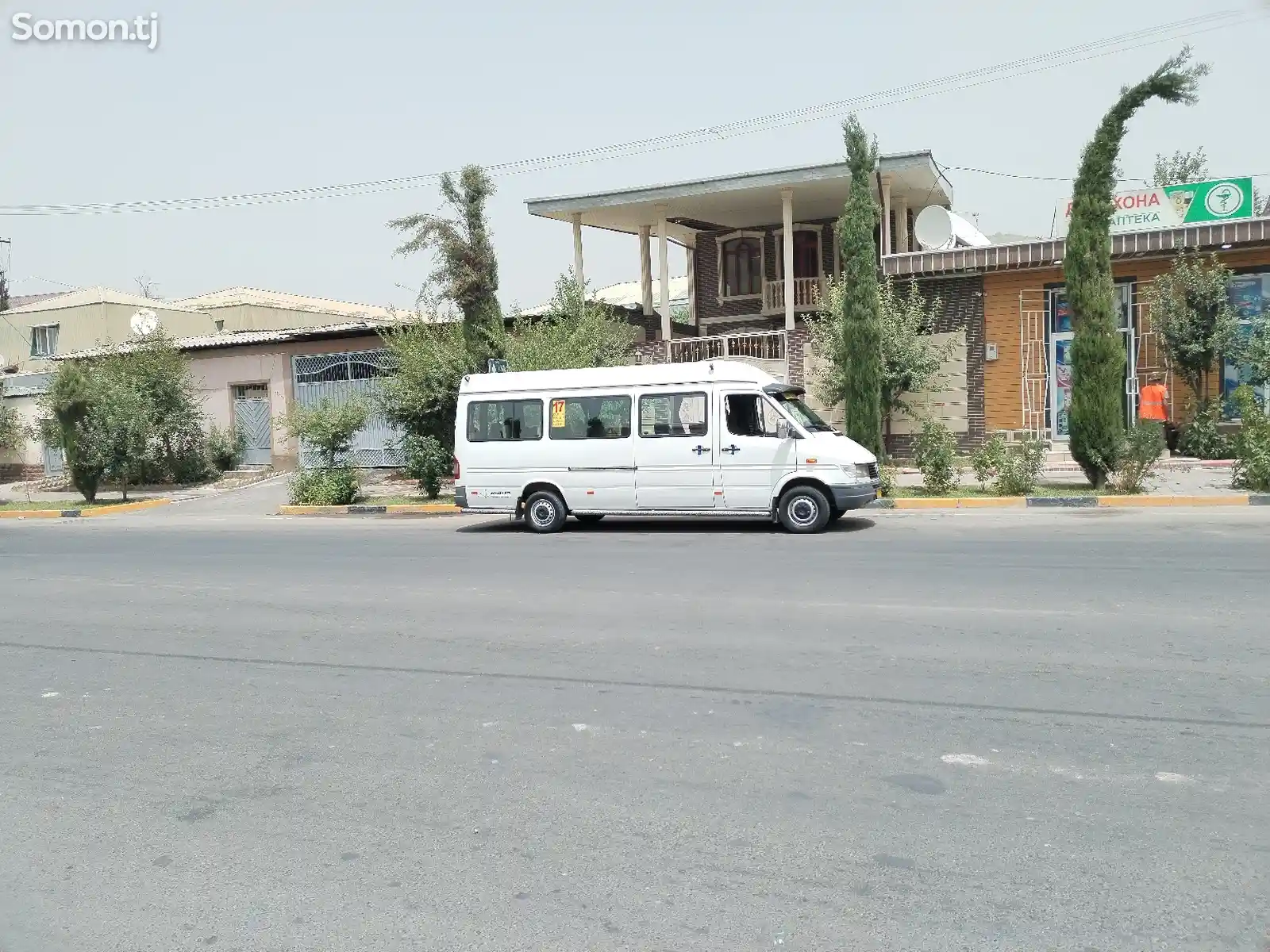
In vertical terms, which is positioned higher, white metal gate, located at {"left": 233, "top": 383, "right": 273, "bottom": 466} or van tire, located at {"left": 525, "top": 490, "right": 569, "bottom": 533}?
white metal gate, located at {"left": 233, "top": 383, "right": 273, "bottom": 466}

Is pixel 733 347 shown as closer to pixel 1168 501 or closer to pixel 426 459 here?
pixel 426 459

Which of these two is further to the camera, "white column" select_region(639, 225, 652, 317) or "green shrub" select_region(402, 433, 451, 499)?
"white column" select_region(639, 225, 652, 317)

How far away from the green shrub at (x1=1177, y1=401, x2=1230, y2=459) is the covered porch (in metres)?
7.64

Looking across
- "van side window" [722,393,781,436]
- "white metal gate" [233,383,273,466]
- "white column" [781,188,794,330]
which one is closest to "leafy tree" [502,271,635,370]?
"white column" [781,188,794,330]

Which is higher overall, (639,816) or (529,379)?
(529,379)

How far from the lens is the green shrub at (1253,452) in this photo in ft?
49.2

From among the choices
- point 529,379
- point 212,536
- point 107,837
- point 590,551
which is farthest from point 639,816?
point 212,536

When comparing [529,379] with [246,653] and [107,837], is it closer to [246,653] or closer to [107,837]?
[246,653]

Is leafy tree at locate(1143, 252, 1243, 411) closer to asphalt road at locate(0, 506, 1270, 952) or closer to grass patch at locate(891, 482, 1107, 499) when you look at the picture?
grass patch at locate(891, 482, 1107, 499)

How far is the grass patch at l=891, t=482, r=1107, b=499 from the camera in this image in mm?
16219

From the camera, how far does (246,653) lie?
25.6 feet

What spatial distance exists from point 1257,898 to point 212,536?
15458 millimetres

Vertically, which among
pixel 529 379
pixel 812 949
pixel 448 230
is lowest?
pixel 812 949

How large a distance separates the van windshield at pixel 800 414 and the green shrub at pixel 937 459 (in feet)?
9.82
